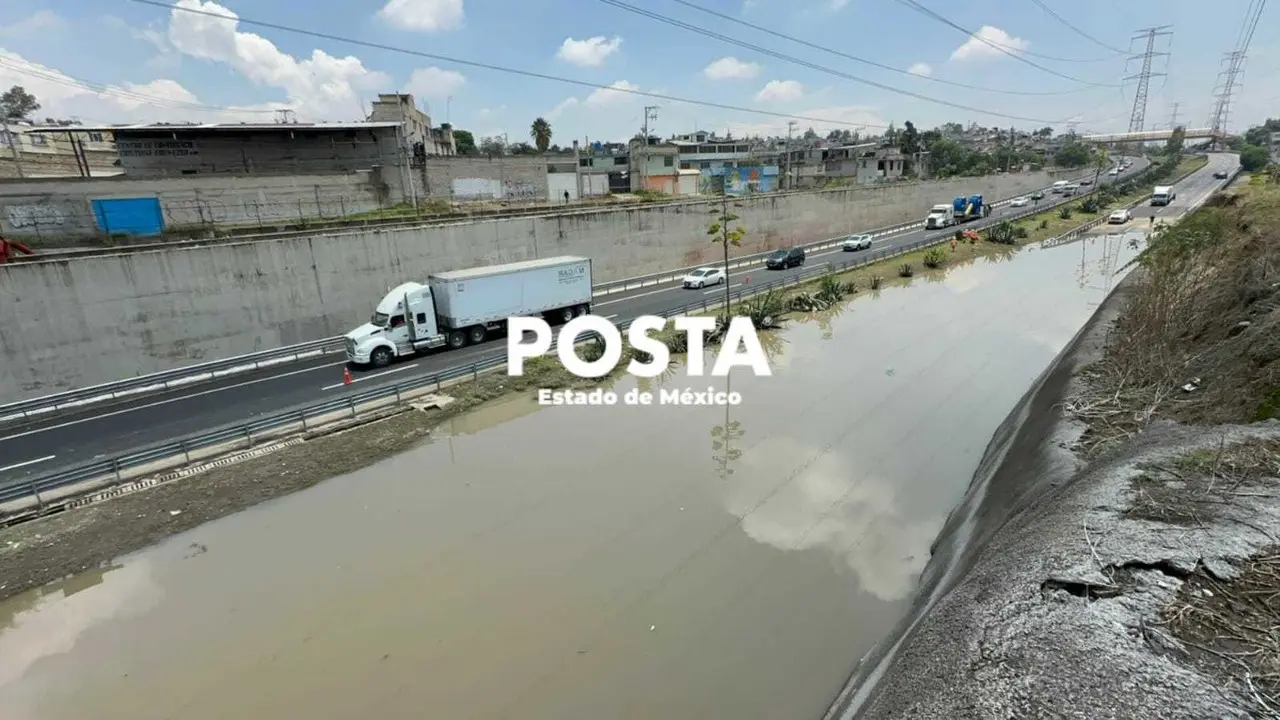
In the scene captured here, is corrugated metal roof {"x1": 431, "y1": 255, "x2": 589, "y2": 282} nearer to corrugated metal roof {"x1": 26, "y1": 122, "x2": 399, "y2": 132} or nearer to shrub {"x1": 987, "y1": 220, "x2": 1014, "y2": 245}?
corrugated metal roof {"x1": 26, "y1": 122, "x2": 399, "y2": 132}

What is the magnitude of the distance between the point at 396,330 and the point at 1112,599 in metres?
20.9

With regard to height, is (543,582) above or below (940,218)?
below

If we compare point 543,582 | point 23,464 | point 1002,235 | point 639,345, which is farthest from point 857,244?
point 23,464

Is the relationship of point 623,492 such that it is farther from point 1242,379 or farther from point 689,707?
point 1242,379

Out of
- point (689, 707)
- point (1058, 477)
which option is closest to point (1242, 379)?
point (1058, 477)

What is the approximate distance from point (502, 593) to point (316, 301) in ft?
62.0

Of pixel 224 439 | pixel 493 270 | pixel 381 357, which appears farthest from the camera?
pixel 493 270

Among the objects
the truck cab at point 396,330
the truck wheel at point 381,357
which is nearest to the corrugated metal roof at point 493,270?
the truck cab at point 396,330

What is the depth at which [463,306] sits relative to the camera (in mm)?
21953

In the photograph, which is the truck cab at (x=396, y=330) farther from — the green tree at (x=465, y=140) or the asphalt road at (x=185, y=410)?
the green tree at (x=465, y=140)

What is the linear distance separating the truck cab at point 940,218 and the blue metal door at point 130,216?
57.2 m

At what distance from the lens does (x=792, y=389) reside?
18.1 meters

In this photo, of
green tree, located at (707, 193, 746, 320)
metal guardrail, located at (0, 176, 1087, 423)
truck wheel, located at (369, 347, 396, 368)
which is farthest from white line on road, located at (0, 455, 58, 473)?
green tree, located at (707, 193, 746, 320)

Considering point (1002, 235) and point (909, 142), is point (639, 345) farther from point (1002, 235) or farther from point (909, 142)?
point (909, 142)
